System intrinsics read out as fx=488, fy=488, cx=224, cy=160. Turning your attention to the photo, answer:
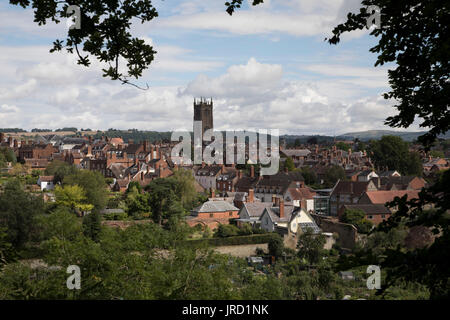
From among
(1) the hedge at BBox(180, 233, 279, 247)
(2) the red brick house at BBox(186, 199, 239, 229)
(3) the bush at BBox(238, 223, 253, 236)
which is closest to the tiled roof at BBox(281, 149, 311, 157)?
(2) the red brick house at BBox(186, 199, 239, 229)

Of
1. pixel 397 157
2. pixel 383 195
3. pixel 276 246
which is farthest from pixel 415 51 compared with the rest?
pixel 397 157

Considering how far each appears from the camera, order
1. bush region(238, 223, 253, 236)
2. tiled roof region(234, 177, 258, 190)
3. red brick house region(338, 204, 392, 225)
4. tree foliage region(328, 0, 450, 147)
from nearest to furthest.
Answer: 1. tree foliage region(328, 0, 450, 147)
2. bush region(238, 223, 253, 236)
3. red brick house region(338, 204, 392, 225)
4. tiled roof region(234, 177, 258, 190)

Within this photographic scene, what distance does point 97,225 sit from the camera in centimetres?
3778

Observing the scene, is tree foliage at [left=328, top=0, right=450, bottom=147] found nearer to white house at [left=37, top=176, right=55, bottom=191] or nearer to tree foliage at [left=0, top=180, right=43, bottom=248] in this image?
tree foliage at [left=0, top=180, right=43, bottom=248]

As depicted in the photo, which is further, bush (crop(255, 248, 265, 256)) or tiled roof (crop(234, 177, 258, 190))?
tiled roof (crop(234, 177, 258, 190))

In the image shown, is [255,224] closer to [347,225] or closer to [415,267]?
[347,225]

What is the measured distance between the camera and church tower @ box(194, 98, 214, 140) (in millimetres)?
132250

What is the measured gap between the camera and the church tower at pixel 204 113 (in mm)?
132250

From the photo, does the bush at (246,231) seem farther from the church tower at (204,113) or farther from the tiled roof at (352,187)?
the church tower at (204,113)

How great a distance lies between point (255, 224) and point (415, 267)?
4340cm

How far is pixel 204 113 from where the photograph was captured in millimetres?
132875
